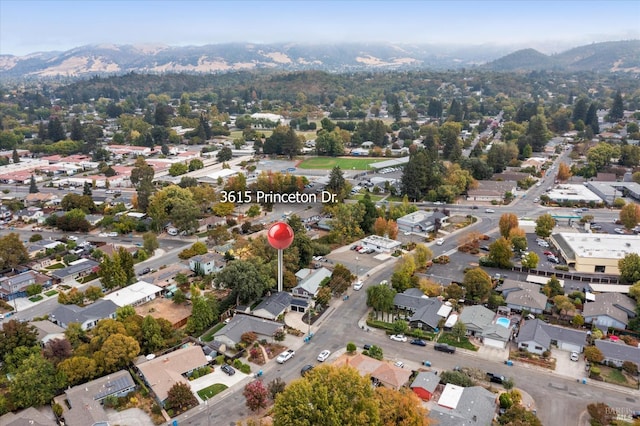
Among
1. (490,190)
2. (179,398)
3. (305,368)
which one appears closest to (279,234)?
(305,368)

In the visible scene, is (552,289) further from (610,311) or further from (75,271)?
(75,271)

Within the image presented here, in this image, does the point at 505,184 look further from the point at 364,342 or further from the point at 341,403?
the point at 341,403

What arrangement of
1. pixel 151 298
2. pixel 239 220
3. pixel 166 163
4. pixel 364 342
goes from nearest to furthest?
pixel 364 342 → pixel 151 298 → pixel 239 220 → pixel 166 163

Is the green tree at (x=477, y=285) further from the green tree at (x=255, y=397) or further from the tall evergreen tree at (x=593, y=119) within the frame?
the tall evergreen tree at (x=593, y=119)

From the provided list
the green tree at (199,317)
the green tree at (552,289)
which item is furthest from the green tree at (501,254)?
the green tree at (199,317)

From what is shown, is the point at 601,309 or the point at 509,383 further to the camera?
the point at 601,309

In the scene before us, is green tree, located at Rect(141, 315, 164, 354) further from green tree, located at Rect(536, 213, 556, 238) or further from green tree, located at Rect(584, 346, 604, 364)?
green tree, located at Rect(536, 213, 556, 238)

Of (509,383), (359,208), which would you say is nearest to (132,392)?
(509,383)
